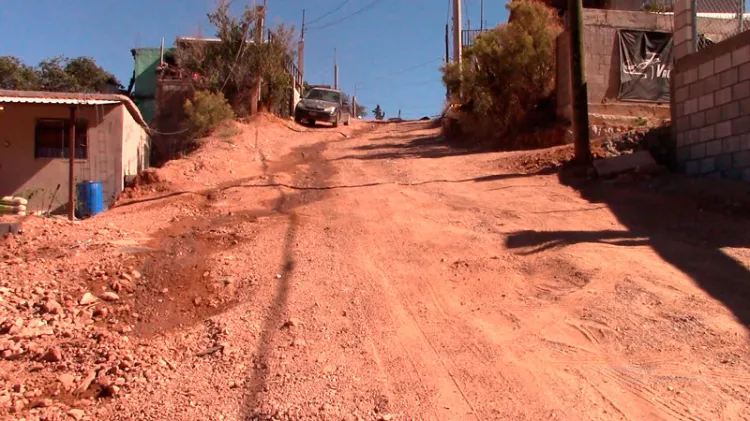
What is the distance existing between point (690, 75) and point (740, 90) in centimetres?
132

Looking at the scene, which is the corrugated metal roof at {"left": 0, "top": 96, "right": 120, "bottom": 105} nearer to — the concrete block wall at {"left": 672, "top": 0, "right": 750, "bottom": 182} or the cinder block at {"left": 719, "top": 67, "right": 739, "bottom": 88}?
the concrete block wall at {"left": 672, "top": 0, "right": 750, "bottom": 182}

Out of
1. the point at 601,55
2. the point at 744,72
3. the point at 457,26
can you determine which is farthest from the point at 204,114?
the point at 744,72

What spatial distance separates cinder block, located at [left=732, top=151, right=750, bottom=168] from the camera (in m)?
9.47

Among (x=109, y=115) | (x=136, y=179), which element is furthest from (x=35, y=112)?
(x=136, y=179)

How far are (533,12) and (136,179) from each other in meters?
10.6

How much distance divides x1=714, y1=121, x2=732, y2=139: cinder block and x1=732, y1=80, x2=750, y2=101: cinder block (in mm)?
394

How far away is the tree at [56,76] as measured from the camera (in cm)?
3149

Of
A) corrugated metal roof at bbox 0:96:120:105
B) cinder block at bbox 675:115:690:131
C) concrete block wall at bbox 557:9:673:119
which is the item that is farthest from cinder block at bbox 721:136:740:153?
corrugated metal roof at bbox 0:96:120:105

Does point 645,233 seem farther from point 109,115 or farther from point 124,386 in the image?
point 109,115

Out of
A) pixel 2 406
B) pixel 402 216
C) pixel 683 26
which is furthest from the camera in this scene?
pixel 683 26

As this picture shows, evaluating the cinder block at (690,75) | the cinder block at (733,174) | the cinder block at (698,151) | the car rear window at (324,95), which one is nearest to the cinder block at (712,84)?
the cinder block at (690,75)

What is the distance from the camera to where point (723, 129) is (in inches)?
392

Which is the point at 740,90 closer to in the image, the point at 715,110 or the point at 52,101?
the point at 715,110

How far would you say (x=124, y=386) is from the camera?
497cm
